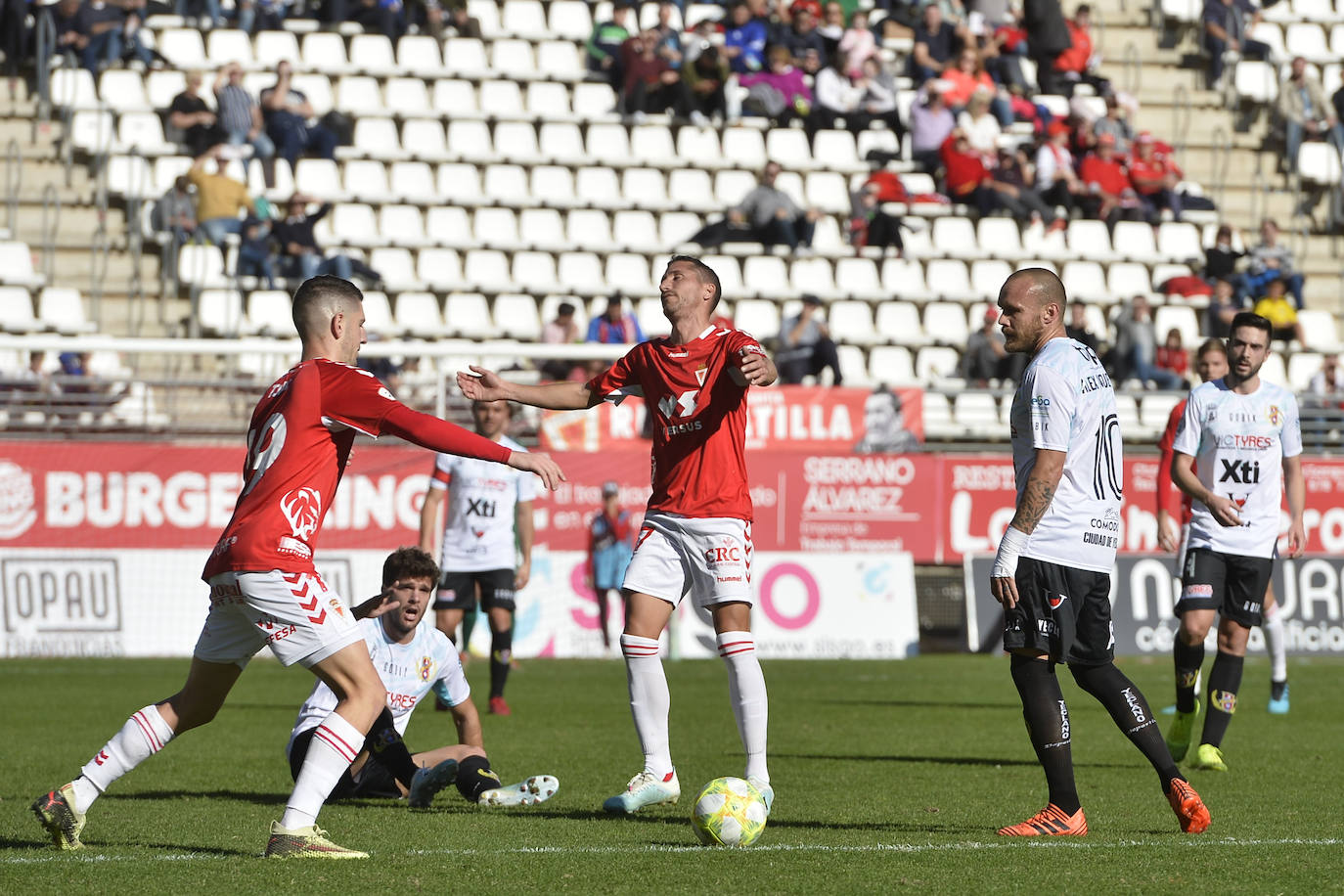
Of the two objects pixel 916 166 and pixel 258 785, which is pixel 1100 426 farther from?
pixel 916 166

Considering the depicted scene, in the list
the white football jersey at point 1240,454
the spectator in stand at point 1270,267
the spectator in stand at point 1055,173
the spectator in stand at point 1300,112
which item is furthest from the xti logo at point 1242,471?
the spectator in stand at point 1300,112

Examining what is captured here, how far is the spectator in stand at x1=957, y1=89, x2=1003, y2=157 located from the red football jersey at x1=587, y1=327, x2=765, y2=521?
20361 mm

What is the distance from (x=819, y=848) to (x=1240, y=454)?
4705mm

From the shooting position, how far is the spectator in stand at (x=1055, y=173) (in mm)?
27422

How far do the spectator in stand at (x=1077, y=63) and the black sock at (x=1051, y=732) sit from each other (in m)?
23.9

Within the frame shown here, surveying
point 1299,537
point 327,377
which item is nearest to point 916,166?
point 1299,537

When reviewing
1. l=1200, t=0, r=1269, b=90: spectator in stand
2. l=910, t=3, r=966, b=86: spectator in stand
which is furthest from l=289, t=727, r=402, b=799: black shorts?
l=1200, t=0, r=1269, b=90: spectator in stand

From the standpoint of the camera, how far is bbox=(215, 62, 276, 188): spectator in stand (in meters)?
24.3

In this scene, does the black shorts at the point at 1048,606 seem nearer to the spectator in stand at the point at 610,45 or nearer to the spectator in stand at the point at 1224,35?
the spectator in stand at the point at 610,45

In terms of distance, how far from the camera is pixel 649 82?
26.9 m

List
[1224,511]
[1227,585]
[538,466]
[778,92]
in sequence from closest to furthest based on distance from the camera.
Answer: [538,466] < [1224,511] < [1227,585] < [778,92]

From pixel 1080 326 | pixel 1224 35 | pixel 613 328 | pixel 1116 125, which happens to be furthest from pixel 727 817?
pixel 1224 35

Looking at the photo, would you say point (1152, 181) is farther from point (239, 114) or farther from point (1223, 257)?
point (239, 114)

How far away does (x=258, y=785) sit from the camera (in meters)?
9.21
